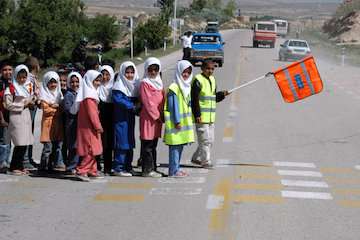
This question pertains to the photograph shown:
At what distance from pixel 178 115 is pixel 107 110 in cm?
98

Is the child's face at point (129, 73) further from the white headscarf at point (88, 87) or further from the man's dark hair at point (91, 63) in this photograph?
the man's dark hair at point (91, 63)

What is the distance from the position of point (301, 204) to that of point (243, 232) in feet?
5.26

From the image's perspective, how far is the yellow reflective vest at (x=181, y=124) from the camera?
10.6 meters

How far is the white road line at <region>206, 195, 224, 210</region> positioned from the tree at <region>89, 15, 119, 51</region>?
80440 mm

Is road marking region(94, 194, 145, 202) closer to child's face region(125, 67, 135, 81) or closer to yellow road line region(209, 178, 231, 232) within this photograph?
yellow road line region(209, 178, 231, 232)

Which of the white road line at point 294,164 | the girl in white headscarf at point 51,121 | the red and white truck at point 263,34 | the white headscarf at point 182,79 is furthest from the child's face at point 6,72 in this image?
the red and white truck at point 263,34

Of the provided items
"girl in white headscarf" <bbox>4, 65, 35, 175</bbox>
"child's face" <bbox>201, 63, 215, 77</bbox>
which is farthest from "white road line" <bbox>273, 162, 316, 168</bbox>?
"girl in white headscarf" <bbox>4, 65, 35, 175</bbox>

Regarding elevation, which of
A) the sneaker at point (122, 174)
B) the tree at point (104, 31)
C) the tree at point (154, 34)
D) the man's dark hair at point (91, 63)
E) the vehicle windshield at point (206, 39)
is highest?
the man's dark hair at point (91, 63)

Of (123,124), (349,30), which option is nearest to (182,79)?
(123,124)

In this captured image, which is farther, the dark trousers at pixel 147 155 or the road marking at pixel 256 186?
the dark trousers at pixel 147 155

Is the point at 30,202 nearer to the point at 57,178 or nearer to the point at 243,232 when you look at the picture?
the point at 57,178

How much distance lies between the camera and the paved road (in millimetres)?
7762

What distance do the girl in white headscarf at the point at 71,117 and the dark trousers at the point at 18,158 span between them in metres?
0.60

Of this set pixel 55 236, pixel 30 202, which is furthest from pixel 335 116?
pixel 55 236
